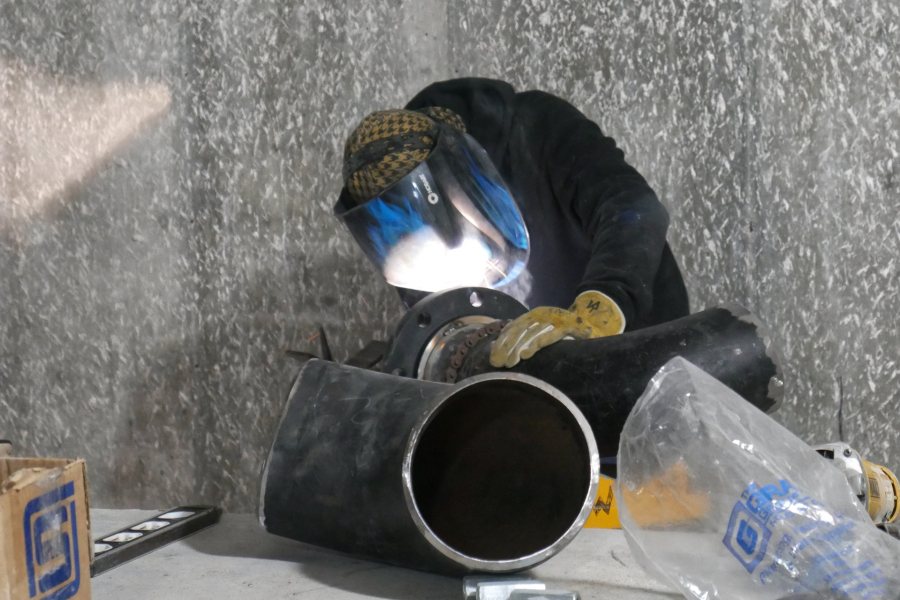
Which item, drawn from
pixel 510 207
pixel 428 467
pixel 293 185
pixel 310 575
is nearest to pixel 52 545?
pixel 310 575

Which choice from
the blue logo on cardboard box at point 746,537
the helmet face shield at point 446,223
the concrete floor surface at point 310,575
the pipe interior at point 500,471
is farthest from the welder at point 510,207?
the blue logo on cardboard box at point 746,537

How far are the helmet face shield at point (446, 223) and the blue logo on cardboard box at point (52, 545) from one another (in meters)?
0.81

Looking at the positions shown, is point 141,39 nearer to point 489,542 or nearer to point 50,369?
point 50,369

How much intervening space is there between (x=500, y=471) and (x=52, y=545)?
605 millimetres

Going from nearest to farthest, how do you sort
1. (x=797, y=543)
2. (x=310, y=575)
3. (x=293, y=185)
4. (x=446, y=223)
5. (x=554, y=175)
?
1. (x=797, y=543)
2. (x=310, y=575)
3. (x=446, y=223)
4. (x=554, y=175)
5. (x=293, y=185)

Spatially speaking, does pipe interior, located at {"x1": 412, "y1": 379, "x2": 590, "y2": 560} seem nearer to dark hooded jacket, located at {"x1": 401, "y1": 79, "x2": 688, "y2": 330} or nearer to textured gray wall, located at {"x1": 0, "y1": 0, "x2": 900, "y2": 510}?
dark hooded jacket, located at {"x1": 401, "y1": 79, "x2": 688, "y2": 330}

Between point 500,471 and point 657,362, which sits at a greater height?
point 657,362

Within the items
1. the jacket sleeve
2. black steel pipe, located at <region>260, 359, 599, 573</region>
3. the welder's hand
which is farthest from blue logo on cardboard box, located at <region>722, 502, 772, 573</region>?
the jacket sleeve

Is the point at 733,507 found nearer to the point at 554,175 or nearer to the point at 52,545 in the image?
the point at 52,545

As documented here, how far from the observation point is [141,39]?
2.24 metres

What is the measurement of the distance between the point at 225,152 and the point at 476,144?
28.4 inches

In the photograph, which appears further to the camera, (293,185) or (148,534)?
(293,185)

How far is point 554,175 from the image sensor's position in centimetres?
184

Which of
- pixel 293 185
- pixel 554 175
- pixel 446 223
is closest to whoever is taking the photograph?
pixel 446 223
